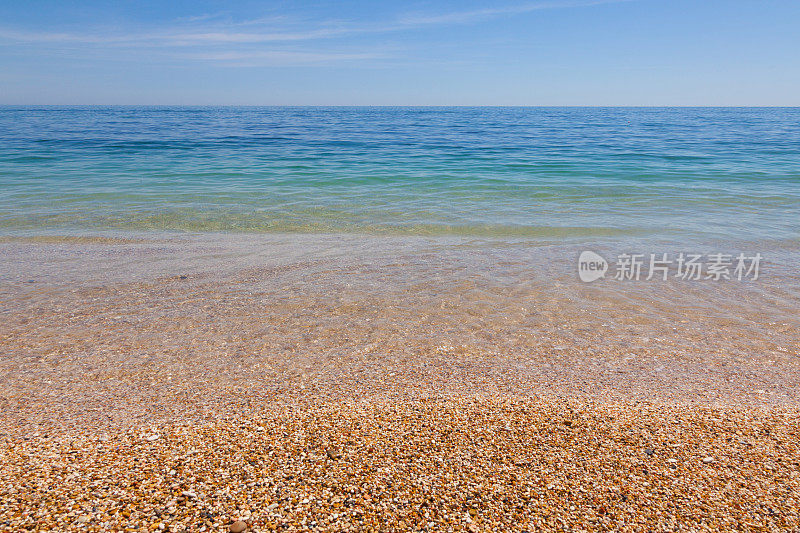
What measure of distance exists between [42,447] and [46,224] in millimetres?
6960

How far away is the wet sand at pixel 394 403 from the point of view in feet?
6.86

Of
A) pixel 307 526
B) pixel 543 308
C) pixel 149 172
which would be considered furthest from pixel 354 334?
pixel 149 172

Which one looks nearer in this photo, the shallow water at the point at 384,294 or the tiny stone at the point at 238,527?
the tiny stone at the point at 238,527
